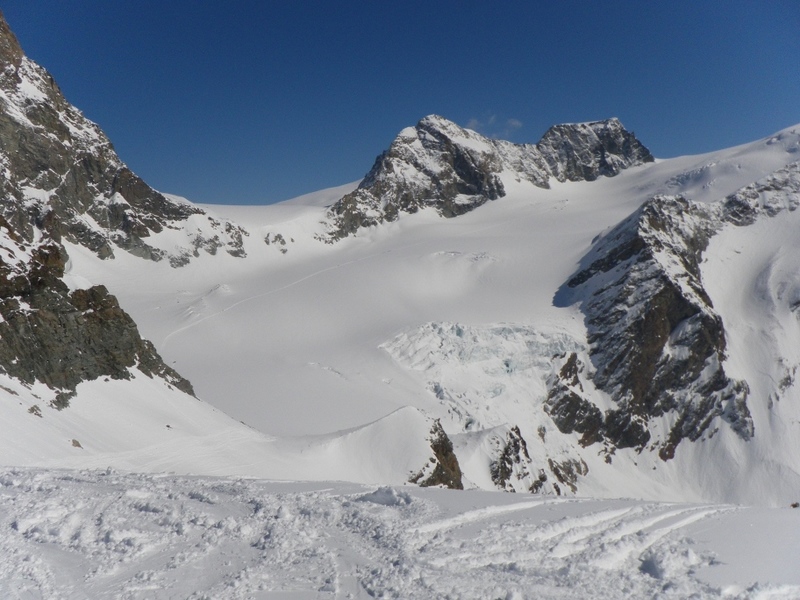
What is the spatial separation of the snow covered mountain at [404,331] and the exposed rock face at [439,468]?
0.42 feet

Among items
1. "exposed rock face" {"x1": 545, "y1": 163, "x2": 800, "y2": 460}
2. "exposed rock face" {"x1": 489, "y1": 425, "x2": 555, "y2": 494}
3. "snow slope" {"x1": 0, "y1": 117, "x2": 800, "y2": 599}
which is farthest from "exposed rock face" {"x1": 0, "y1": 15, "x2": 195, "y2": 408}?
"exposed rock face" {"x1": 545, "y1": 163, "x2": 800, "y2": 460}

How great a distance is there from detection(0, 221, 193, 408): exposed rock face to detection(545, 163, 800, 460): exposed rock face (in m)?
44.2

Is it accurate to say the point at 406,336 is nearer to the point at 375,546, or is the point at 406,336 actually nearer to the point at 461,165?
the point at 375,546

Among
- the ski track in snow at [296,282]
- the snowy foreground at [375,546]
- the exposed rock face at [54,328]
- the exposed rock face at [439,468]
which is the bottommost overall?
the exposed rock face at [439,468]

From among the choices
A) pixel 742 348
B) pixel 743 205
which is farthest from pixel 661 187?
pixel 742 348

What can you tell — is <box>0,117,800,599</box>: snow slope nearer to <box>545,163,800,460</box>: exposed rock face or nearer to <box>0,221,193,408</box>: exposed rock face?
<box>0,221,193,408</box>: exposed rock face

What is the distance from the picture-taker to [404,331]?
58688 millimetres

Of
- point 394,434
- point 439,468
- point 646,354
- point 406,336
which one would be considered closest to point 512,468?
point 439,468

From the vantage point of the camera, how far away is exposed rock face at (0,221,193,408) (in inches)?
908

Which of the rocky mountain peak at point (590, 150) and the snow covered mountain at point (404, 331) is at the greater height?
the rocky mountain peak at point (590, 150)

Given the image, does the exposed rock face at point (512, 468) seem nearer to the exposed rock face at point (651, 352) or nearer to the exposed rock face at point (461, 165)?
the exposed rock face at point (651, 352)

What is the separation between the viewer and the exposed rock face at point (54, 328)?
23062mm

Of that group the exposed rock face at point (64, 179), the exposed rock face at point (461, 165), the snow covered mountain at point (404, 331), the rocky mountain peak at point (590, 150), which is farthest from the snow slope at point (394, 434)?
the rocky mountain peak at point (590, 150)

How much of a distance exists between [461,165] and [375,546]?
119137 mm
